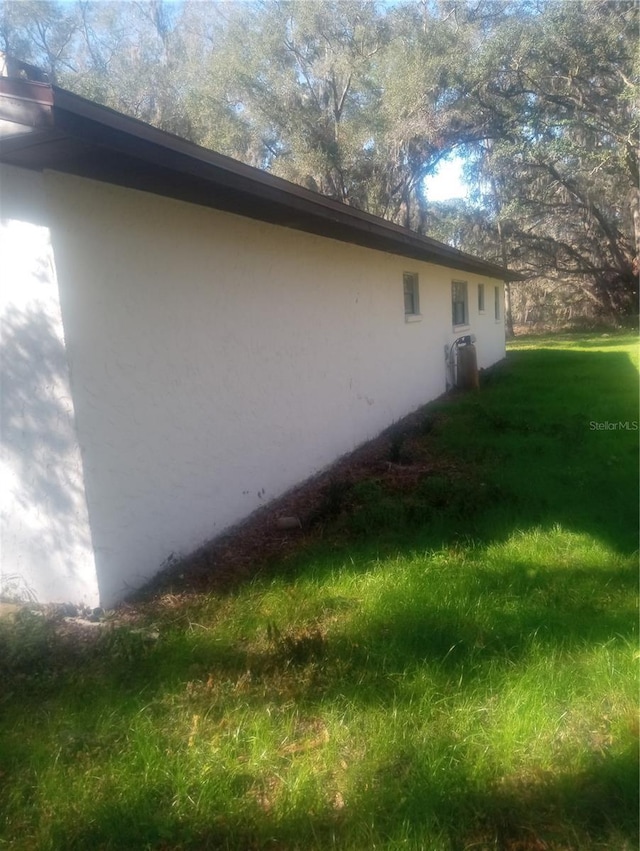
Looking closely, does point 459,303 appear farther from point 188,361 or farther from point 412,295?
point 188,361

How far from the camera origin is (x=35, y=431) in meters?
3.76

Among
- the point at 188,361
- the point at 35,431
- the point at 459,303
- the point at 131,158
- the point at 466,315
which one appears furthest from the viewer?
the point at 466,315

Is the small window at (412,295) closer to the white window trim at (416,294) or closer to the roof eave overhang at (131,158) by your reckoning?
the white window trim at (416,294)

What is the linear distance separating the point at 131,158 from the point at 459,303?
454 inches

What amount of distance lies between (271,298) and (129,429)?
2256 mm

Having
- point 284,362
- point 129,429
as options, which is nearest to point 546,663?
point 129,429

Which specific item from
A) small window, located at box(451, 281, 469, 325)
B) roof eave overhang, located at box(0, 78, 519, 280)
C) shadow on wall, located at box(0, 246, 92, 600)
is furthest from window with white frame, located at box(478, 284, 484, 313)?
shadow on wall, located at box(0, 246, 92, 600)

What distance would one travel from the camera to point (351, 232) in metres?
6.71

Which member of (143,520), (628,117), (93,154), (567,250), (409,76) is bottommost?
(143,520)

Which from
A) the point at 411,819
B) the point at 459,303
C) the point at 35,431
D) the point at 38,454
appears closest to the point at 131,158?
the point at 35,431

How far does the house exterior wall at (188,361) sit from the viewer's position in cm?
373

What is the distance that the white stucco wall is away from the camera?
11.5 ft

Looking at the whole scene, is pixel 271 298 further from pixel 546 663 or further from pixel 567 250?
pixel 567 250

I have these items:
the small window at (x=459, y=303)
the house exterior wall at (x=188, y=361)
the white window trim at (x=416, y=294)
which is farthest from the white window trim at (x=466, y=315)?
the house exterior wall at (x=188, y=361)
